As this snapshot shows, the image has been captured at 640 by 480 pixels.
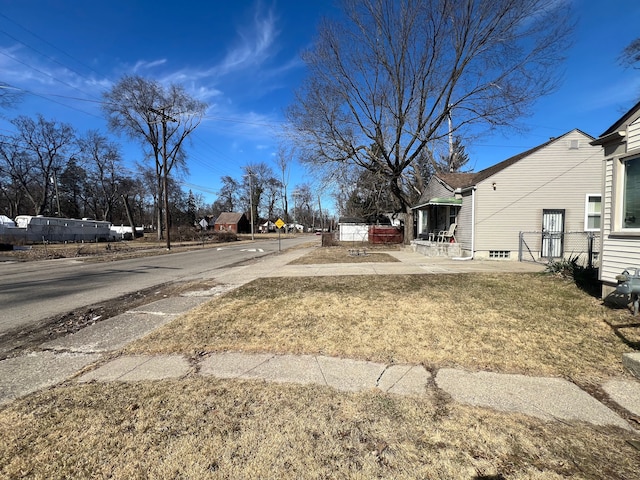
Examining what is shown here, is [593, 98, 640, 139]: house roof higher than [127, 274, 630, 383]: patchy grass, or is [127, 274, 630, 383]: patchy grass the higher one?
[593, 98, 640, 139]: house roof

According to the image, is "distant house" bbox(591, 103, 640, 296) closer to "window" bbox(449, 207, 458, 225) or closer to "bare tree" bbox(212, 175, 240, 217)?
"window" bbox(449, 207, 458, 225)

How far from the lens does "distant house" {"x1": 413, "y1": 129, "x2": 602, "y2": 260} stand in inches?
508

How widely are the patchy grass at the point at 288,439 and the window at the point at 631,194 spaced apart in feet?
16.0

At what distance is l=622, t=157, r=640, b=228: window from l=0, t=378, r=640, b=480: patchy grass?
192 inches

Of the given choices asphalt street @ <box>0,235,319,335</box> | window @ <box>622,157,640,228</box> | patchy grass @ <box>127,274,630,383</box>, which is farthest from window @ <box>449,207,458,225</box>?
asphalt street @ <box>0,235,319,335</box>

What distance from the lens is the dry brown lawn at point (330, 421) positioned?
2008 millimetres

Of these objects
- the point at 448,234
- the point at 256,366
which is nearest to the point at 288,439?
the point at 256,366

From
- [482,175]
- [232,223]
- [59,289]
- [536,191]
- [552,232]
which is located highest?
[482,175]

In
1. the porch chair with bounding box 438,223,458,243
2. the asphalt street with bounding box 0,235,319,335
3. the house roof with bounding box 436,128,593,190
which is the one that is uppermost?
the house roof with bounding box 436,128,593,190

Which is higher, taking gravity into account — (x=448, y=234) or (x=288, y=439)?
(x=448, y=234)

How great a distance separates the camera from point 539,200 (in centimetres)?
1323

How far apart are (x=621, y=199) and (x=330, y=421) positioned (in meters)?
6.72

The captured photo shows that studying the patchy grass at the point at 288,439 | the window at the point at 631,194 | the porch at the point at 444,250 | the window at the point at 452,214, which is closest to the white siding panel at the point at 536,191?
the porch at the point at 444,250

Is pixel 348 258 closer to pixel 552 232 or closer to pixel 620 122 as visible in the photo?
pixel 552 232
